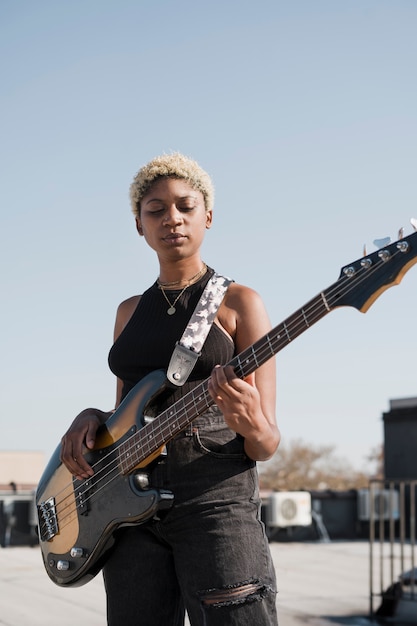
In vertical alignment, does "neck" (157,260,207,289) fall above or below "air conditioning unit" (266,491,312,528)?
above

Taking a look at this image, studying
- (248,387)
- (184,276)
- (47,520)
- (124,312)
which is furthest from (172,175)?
(47,520)

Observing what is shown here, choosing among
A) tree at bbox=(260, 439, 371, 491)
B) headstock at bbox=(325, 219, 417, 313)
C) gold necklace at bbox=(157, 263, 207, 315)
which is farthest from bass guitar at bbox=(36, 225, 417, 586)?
tree at bbox=(260, 439, 371, 491)

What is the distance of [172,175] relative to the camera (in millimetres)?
2846

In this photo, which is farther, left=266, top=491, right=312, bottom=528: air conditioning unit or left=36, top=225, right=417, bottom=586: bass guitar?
left=266, top=491, right=312, bottom=528: air conditioning unit

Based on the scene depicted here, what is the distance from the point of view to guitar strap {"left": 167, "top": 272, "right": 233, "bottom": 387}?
2.59m

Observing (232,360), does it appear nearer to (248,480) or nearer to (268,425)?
(268,425)

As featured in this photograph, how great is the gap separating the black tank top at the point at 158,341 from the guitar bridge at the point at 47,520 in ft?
1.74

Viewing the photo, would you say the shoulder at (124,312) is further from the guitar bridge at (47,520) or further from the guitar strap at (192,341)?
the guitar bridge at (47,520)

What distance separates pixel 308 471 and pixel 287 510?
30510 millimetres

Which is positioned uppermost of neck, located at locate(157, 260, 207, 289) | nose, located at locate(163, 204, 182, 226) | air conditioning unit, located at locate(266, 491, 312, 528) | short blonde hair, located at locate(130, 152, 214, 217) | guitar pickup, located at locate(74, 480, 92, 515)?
short blonde hair, located at locate(130, 152, 214, 217)

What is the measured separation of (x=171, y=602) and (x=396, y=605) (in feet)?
17.3

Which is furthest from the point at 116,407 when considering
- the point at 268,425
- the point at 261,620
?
the point at 261,620

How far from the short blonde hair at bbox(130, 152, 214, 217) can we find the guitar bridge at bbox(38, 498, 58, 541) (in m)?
1.10

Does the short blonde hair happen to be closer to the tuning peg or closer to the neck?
the neck
